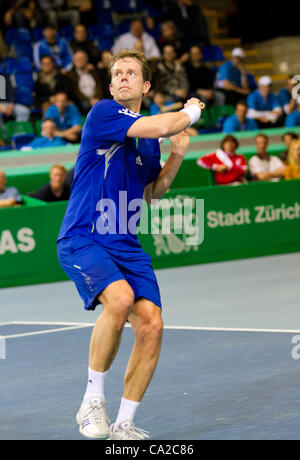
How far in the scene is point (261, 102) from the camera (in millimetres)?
16203

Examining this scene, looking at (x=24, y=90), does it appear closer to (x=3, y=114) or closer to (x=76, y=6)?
(x=3, y=114)

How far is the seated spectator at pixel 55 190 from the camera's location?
452 inches

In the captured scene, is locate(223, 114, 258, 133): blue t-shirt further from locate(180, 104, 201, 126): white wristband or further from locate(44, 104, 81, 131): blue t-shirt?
locate(180, 104, 201, 126): white wristband

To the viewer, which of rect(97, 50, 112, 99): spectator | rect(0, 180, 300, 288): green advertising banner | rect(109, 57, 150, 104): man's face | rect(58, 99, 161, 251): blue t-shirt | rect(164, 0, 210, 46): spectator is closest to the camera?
rect(58, 99, 161, 251): blue t-shirt

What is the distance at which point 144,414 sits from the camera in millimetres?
5219

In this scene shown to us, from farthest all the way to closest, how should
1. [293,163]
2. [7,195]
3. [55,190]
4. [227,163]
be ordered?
[293,163] → [227,163] → [55,190] → [7,195]

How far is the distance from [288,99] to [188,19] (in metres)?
3.37

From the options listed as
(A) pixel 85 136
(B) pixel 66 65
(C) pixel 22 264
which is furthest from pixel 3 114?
(A) pixel 85 136

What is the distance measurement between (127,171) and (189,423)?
153cm

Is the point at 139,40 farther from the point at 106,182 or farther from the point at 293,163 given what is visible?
the point at 106,182

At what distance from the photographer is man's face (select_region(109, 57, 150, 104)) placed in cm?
480

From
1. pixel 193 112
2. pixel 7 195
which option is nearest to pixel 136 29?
pixel 7 195

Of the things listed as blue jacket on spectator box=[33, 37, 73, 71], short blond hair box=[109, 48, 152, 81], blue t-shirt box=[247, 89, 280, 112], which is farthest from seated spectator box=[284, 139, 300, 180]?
short blond hair box=[109, 48, 152, 81]

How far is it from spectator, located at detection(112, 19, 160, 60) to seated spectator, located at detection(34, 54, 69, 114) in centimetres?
212
